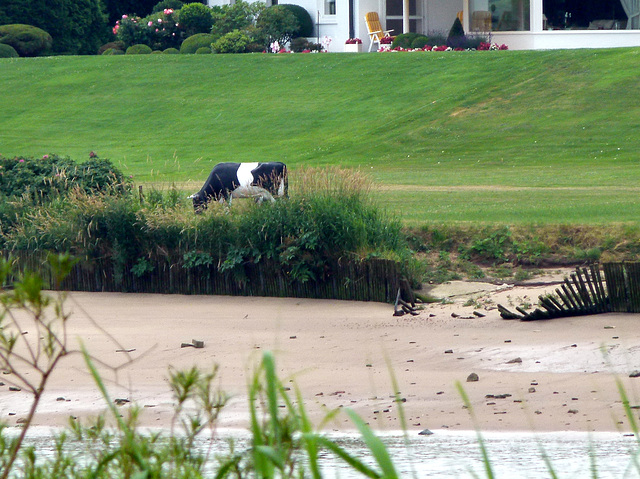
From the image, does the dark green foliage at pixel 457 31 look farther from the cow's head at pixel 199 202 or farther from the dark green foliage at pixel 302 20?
the cow's head at pixel 199 202

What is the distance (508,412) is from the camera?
6.74 meters

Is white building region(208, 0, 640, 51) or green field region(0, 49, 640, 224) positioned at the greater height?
white building region(208, 0, 640, 51)

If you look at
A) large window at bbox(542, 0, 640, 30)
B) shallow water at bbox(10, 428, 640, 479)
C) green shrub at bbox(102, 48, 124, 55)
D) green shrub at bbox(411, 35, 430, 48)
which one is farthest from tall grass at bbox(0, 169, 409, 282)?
green shrub at bbox(102, 48, 124, 55)

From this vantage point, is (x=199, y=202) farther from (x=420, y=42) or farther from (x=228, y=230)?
(x=420, y=42)

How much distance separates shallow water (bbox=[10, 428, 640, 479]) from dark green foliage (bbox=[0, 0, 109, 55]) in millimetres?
41667

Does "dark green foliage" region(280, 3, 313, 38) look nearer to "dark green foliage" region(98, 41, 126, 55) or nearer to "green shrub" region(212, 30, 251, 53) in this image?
"green shrub" region(212, 30, 251, 53)

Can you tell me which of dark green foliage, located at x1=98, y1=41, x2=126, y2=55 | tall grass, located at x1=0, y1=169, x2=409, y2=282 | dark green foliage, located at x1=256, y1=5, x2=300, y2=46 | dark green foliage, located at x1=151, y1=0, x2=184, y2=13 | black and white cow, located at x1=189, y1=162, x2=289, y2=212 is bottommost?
tall grass, located at x1=0, y1=169, x2=409, y2=282

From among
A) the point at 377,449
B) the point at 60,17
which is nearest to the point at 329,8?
the point at 60,17

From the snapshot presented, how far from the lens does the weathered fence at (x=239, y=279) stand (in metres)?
11.0

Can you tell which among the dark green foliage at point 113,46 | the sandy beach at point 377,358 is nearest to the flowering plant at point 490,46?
the dark green foliage at point 113,46

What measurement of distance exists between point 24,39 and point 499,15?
2102 cm

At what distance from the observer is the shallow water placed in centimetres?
516

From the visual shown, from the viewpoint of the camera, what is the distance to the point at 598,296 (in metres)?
9.43

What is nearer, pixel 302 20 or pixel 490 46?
pixel 490 46
